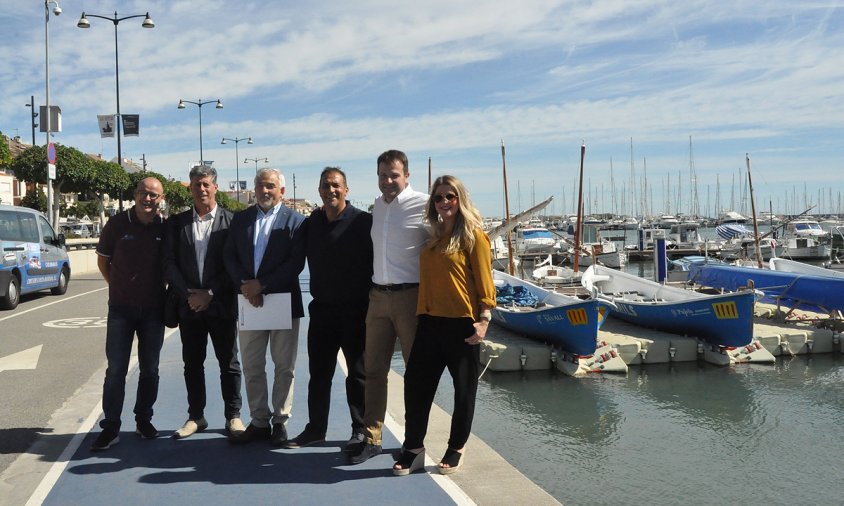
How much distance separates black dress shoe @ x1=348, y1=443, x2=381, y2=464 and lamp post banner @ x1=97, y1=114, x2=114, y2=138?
30419 millimetres

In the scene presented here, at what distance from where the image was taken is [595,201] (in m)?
118

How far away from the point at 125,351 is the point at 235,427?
949 mm

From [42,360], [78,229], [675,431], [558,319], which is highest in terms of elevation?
[78,229]

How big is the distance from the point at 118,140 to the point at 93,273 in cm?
784

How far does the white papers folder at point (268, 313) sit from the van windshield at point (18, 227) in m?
12.5

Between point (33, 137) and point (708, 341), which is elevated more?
point (33, 137)

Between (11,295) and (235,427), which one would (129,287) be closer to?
(235,427)

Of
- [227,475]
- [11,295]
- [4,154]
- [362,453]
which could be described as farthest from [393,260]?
[4,154]

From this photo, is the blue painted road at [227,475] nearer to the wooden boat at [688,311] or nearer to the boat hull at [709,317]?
the wooden boat at [688,311]

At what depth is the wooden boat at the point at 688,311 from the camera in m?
16.3

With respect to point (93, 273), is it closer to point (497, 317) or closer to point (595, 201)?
point (497, 317)

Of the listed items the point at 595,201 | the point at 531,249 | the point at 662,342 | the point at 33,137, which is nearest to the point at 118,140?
the point at 662,342

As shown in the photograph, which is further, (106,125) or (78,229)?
(78,229)

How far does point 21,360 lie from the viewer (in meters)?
9.17
